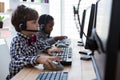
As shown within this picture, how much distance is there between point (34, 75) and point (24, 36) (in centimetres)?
40

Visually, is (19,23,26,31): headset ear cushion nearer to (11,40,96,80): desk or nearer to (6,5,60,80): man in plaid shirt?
(6,5,60,80): man in plaid shirt

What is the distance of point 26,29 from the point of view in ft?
5.25

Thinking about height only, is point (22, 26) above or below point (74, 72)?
above

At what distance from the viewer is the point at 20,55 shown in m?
1.46

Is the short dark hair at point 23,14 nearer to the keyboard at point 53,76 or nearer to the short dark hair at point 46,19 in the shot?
the keyboard at point 53,76

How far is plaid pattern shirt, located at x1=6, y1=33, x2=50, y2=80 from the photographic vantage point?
1398mm

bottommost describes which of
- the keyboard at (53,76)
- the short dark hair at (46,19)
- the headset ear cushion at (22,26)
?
the keyboard at (53,76)

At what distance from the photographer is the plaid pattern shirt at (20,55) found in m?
1.40

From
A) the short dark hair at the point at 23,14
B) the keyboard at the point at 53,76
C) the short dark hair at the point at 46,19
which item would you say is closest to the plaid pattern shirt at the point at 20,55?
the short dark hair at the point at 23,14

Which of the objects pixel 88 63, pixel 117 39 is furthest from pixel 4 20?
pixel 117 39

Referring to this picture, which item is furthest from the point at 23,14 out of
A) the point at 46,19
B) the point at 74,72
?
the point at 46,19

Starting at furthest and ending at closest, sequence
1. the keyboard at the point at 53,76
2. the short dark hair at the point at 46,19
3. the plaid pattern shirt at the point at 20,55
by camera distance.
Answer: the short dark hair at the point at 46,19 → the plaid pattern shirt at the point at 20,55 → the keyboard at the point at 53,76

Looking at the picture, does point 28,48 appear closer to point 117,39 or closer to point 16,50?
point 16,50

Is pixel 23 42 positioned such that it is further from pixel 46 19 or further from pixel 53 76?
pixel 46 19
